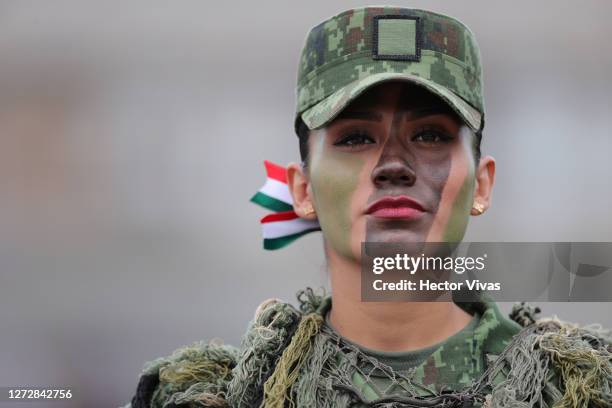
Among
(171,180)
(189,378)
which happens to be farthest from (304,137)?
(171,180)

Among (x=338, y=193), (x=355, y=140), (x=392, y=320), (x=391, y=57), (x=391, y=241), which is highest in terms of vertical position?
(x=391, y=57)

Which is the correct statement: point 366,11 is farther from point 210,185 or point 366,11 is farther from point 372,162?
point 210,185

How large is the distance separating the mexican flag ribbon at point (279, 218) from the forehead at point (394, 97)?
41cm

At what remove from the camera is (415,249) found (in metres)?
1.94

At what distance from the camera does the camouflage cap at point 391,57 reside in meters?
2.00

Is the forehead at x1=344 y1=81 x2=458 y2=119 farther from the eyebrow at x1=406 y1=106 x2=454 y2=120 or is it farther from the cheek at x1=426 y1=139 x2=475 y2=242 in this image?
the cheek at x1=426 y1=139 x2=475 y2=242

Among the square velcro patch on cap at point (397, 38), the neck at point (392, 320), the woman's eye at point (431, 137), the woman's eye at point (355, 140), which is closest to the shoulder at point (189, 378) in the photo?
the neck at point (392, 320)

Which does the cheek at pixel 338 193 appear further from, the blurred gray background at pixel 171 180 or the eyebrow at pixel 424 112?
the blurred gray background at pixel 171 180

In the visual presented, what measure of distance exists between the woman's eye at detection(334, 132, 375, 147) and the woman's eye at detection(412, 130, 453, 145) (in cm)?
10

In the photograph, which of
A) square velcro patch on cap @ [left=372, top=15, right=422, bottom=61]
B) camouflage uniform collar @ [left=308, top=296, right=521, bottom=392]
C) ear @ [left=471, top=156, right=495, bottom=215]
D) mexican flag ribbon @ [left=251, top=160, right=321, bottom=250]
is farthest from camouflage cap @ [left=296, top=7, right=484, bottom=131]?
camouflage uniform collar @ [left=308, top=296, right=521, bottom=392]

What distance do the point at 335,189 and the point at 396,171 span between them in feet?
0.50

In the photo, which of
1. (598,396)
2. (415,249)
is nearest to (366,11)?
(415,249)

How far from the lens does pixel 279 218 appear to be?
2320mm

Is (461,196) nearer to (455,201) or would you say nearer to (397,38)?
(455,201)
